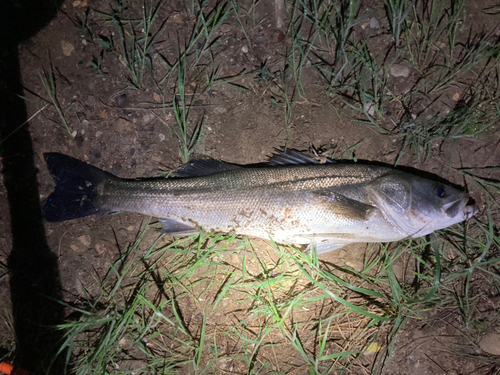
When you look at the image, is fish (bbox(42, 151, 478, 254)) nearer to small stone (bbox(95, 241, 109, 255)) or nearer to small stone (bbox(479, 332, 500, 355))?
small stone (bbox(95, 241, 109, 255))

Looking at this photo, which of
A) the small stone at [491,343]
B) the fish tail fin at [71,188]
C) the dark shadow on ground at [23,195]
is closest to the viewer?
the small stone at [491,343]

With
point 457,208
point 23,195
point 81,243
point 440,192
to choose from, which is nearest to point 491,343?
point 457,208

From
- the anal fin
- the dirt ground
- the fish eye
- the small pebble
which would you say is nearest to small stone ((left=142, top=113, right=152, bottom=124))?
the dirt ground

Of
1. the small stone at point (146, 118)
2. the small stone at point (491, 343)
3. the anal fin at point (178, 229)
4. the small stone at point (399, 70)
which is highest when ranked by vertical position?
the small stone at point (399, 70)

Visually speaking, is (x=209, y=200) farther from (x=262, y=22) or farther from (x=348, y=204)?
(x=262, y=22)

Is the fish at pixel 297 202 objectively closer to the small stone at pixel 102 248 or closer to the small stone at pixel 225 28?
the small stone at pixel 102 248

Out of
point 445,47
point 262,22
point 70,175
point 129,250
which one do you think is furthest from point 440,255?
point 70,175

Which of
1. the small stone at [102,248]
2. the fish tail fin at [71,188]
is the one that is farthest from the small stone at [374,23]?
the small stone at [102,248]
